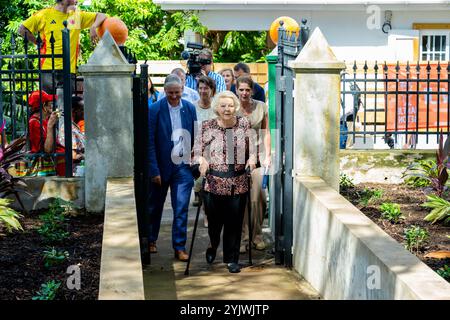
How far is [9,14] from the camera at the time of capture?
28.5 meters

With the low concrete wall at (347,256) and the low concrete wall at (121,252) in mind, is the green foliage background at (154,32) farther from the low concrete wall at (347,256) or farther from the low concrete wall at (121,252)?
the low concrete wall at (121,252)

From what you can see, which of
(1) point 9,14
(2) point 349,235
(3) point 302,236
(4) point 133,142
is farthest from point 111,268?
(1) point 9,14

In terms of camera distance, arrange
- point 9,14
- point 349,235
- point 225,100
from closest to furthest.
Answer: point 349,235 < point 225,100 < point 9,14

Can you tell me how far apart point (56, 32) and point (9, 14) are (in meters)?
15.9

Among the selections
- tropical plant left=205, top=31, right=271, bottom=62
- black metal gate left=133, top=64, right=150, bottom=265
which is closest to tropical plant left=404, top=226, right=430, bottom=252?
black metal gate left=133, top=64, right=150, bottom=265

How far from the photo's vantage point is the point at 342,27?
24.1m

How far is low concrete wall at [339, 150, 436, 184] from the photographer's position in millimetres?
13391

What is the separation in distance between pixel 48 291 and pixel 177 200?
3767 mm

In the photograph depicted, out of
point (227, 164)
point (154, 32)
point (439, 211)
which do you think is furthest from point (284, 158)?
point (154, 32)

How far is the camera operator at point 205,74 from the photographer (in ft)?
45.5

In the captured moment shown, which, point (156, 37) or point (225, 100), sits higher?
A: point (156, 37)

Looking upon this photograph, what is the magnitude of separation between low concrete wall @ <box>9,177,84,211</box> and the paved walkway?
1.08 metres

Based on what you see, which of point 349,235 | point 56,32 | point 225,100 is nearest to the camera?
point 349,235
